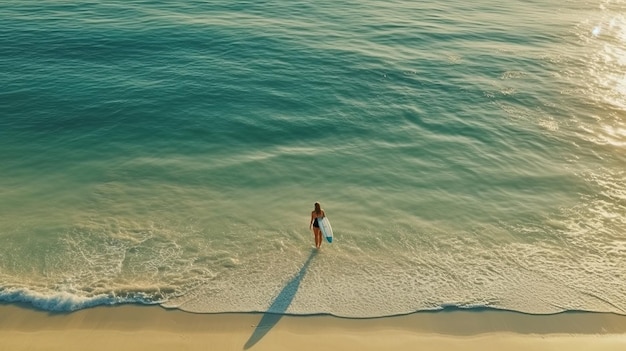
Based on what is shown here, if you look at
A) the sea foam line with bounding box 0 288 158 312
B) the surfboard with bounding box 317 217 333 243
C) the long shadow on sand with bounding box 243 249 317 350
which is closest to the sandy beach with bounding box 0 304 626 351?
the long shadow on sand with bounding box 243 249 317 350

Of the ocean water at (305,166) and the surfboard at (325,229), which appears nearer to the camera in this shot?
the ocean water at (305,166)

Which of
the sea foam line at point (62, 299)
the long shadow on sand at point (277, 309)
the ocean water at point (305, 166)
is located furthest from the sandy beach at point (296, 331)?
the ocean water at point (305, 166)

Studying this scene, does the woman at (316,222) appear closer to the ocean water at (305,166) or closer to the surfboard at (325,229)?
the surfboard at (325,229)

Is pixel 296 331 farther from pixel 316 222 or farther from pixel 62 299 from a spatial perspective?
pixel 62 299

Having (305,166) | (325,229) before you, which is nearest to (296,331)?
(325,229)

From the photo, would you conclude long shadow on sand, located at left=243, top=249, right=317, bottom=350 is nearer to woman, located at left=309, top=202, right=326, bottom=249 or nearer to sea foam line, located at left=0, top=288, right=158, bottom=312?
woman, located at left=309, top=202, right=326, bottom=249

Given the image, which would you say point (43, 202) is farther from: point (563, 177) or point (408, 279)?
point (563, 177)
